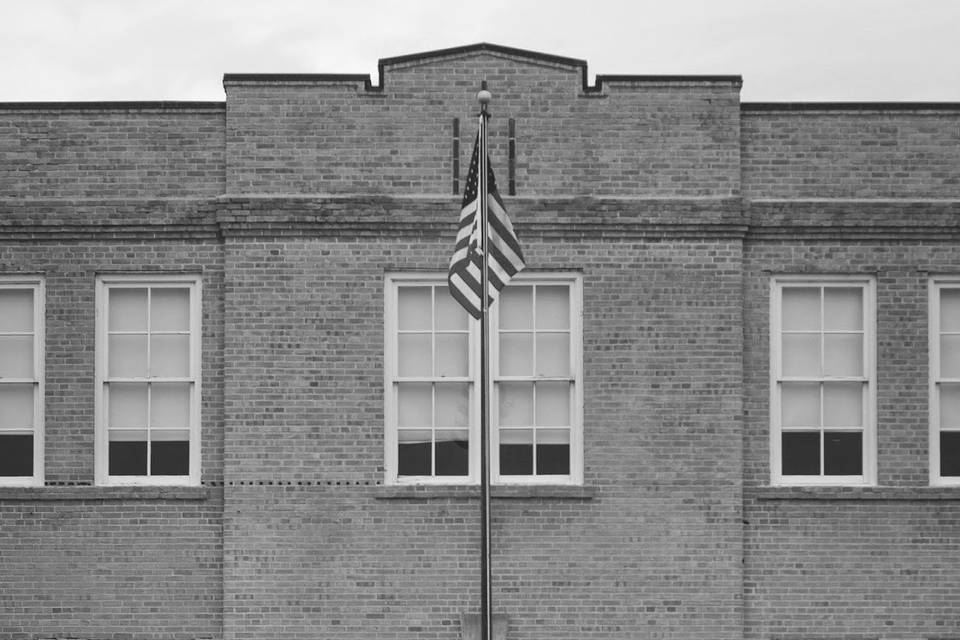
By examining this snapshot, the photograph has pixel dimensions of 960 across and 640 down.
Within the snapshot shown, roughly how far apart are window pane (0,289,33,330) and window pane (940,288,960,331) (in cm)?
965

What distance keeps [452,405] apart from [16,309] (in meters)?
4.75

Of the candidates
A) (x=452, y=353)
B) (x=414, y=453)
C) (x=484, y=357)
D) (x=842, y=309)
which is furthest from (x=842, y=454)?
(x=414, y=453)

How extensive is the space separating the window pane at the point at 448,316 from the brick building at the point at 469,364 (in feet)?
0.15

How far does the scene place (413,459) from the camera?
12.0 meters

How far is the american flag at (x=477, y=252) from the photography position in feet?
33.5

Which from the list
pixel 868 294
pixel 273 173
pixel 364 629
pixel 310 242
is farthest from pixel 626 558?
pixel 273 173

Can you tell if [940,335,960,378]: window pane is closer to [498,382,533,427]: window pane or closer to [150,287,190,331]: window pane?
[498,382,533,427]: window pane

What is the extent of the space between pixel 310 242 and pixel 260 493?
263cm

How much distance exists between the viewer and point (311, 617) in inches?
462

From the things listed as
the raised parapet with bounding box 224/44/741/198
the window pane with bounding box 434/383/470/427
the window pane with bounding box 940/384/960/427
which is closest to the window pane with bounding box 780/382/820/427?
the window pane with bounding box 940/384/960/427

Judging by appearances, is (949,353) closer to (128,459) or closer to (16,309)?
(128,459)

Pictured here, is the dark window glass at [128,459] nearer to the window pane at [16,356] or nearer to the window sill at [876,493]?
the window pane at [16,356]

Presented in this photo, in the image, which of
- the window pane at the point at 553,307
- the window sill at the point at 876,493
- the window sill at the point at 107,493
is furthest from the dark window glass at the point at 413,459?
the window sill at the point at 876,493

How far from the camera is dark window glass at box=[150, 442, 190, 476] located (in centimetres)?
1212
